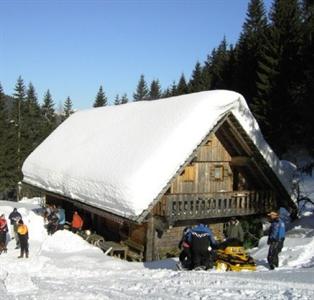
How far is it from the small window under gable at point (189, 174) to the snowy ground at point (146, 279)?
417 cm

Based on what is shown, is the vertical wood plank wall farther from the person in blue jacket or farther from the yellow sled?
the person in blue jacket

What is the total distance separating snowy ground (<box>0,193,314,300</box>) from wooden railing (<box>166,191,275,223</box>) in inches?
87.2

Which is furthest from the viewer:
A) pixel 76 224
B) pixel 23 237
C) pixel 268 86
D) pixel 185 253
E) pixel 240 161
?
pixel 268 86

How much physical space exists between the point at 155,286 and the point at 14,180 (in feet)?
153

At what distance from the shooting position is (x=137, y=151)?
17094 millimetres

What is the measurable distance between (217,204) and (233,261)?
241 inches

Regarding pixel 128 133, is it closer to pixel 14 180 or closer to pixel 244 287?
pixel 244 287

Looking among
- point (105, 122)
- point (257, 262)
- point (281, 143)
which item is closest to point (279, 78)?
point (281, 143)

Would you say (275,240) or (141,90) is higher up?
(141,90)

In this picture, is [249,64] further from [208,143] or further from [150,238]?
[150,238]

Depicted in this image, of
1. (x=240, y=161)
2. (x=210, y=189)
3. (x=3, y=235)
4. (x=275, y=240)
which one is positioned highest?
(x=240, y=161)

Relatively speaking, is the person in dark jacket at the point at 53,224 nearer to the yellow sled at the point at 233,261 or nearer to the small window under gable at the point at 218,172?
the small window under gable at the point at 218,172

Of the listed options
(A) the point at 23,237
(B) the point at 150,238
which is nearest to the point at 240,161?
(B) the point at 150,238

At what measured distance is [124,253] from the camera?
17859mm
